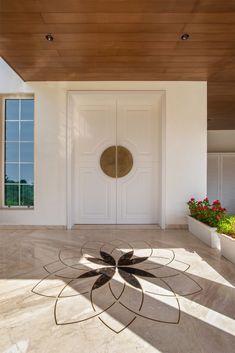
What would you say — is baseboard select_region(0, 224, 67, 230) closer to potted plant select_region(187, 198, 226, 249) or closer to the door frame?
the door frame

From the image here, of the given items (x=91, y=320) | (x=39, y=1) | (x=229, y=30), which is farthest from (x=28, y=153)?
(x=229, y=30)

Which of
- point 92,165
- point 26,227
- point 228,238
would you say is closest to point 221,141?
point 92,165

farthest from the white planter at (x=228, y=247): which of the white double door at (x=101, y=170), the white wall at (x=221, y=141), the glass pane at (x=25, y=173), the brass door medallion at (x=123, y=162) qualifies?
the white wall at (x=221, y=141)

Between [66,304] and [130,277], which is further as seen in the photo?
[130,277]

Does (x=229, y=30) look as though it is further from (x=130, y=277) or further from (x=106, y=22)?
(x=130, y=277)

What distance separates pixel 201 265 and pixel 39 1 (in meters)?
3.09

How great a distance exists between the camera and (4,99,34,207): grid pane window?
3643 millimetres

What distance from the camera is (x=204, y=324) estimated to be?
1.20 m

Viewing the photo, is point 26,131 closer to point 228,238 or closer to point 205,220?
point 205,220

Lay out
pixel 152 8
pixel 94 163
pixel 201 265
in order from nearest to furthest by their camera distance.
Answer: pixel 152 8, pixel 201 265, pixel 94 163

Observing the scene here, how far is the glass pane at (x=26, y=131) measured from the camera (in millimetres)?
3646

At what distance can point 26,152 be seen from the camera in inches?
144

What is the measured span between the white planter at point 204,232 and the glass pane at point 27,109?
345cm

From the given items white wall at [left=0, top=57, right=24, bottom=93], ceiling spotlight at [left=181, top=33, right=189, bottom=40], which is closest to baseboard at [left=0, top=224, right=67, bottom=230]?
white wall at [left=0, top=57, right=24, bottom=93]
